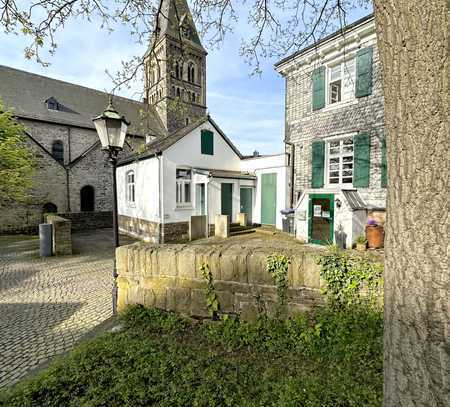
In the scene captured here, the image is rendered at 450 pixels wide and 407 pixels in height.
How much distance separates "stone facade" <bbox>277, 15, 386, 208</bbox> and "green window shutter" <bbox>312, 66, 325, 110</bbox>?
24 centimetres

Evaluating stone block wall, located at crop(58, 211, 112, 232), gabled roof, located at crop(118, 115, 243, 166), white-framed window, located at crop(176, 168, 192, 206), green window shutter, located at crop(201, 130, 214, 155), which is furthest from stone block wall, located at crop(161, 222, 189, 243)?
stone block wall, located at crop(58, 211, 112, 232)

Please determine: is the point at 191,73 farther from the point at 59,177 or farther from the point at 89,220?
the point at 89,220

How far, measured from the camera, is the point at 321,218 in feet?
29.2

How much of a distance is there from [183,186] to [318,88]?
24.3ft

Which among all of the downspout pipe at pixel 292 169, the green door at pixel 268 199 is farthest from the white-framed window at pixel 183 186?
the downspout pipe at pixel 292 169

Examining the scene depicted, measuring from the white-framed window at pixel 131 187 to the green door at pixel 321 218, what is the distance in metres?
9.61

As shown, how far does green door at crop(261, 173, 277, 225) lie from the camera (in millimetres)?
12578

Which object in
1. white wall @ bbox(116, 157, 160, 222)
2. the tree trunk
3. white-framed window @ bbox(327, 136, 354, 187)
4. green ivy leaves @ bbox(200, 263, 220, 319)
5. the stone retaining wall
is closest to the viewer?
the tree trunk

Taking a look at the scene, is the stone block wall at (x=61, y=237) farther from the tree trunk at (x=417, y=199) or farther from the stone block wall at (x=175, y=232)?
the tree trunk at (x=417, y=199)

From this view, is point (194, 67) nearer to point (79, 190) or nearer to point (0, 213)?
point (79, 190)

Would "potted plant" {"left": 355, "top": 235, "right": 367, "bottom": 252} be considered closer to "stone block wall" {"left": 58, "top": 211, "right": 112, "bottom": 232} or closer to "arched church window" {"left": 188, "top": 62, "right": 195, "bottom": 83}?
"stone block wall" {"left": 58, "top": 211, "right": 112, "bottom": 232}

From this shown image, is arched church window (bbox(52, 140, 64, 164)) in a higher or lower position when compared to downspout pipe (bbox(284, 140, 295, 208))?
higher

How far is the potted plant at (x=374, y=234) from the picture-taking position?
7.63m

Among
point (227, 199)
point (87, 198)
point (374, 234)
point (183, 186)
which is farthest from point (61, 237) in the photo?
point (87, 198)
